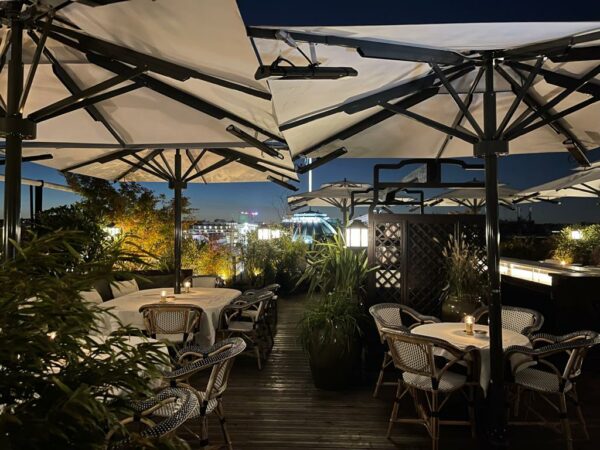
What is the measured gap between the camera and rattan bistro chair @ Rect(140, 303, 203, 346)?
4568 mm

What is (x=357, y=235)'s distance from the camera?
17.0 ft

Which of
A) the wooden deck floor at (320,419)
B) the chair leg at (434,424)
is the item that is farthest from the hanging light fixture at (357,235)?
the chair leg at (434,424)

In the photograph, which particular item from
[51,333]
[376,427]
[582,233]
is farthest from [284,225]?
[51,333]

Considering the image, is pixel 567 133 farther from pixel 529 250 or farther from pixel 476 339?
pixel 529 250

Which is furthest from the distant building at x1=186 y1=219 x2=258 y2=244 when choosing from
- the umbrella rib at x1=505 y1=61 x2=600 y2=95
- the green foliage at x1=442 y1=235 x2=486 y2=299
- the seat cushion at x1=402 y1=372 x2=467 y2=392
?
the umbrella rib at x1=505 y1=61 x2=600 y2=95

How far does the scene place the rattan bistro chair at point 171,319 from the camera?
4.57 m

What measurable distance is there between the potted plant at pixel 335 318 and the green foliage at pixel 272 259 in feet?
15.1

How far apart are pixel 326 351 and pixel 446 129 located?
2.48 metres

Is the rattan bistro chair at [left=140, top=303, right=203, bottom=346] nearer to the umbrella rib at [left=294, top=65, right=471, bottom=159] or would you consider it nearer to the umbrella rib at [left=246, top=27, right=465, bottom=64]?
the umbrella rib at [left=294, top=65, right=471, bottom=159]

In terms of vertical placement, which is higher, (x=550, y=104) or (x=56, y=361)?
(x=550, y=104)

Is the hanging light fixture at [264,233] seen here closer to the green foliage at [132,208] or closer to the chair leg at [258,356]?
the green foliage at [132,208]

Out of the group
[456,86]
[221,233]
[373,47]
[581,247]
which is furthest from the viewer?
[221,233]

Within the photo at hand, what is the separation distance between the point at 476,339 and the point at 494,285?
2.28ft

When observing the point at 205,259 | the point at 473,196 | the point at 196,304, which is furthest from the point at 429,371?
the point at 473,196
